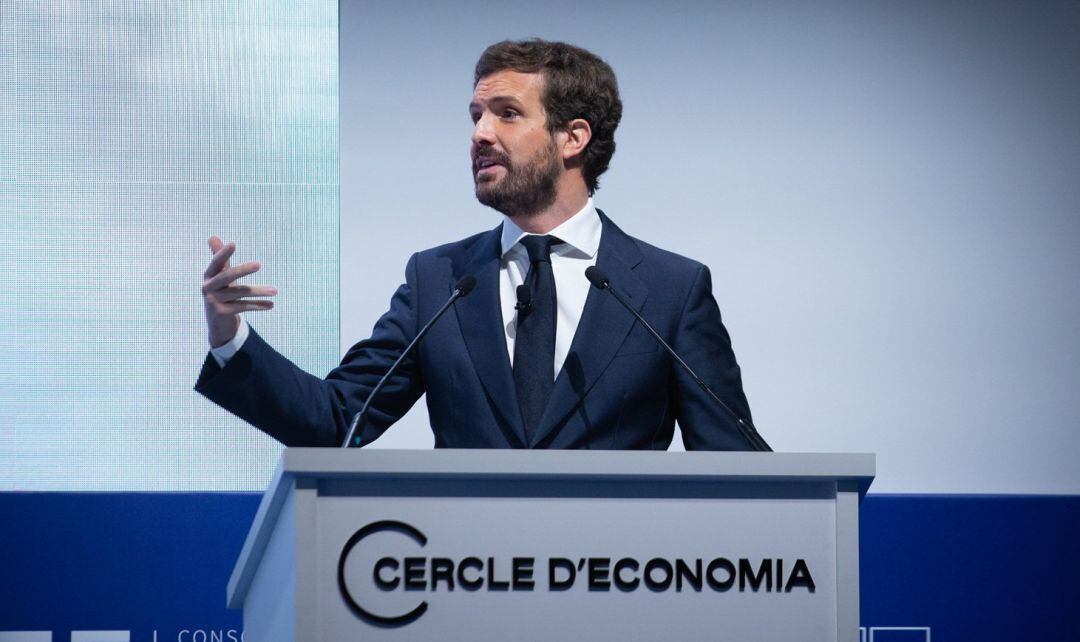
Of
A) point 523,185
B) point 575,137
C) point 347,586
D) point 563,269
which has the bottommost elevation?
point 347,586

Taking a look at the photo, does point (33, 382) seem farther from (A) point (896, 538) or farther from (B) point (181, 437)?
(A) point (896, 538)

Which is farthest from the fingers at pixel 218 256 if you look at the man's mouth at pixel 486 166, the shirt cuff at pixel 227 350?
the man's mouth at pixel 486 166

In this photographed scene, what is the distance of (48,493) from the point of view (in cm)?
281

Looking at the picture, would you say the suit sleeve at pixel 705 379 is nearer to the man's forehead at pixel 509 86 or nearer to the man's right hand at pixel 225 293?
the man's forehead at pixel 509 86

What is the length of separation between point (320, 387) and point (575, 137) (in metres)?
0.78

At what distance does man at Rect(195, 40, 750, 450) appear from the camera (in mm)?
2064

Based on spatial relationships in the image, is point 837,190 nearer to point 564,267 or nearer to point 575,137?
point 575,137

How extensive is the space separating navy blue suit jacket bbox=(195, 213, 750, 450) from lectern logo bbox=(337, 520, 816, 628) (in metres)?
0.58

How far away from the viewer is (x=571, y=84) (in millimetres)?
2447

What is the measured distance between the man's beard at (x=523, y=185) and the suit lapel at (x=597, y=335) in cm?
15

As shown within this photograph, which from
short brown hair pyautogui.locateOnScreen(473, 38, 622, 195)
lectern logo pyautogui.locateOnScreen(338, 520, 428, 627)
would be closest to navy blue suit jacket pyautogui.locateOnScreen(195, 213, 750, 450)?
short brown hair pyautogui.locateOnScreen(473, 38, 622, 195)

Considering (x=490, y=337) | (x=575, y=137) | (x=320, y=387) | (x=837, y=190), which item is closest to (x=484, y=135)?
(x=575, y=137)

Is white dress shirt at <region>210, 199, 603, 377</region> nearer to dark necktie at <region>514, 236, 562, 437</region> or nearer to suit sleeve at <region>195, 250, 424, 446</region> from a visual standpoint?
dark necktie at <region>514, 236, 562, 437</region>

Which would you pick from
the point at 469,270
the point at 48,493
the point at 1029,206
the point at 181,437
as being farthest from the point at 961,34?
the point at 48,493
